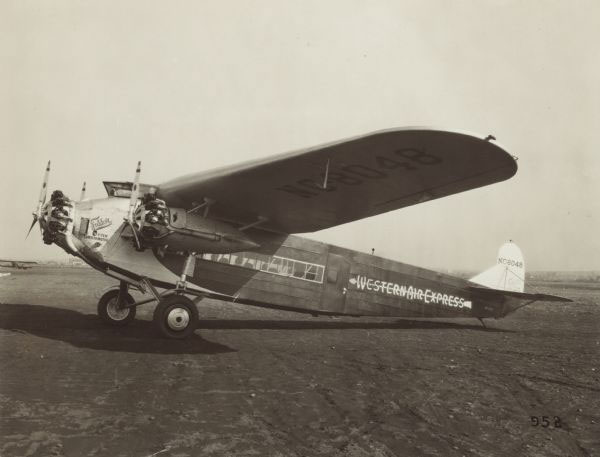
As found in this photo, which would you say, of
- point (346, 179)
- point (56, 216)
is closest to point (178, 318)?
point (56, 216)

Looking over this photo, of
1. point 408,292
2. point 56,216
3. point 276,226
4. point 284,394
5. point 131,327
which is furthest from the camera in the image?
point 408,292

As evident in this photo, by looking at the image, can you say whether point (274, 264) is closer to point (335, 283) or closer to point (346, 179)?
point (335, 283)

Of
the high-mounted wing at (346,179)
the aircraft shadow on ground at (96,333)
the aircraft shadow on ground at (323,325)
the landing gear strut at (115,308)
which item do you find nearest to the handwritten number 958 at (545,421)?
the high-mounted wing at (346,179)

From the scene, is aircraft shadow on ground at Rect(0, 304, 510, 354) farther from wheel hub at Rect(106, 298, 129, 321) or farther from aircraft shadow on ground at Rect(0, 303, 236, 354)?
wheel hub at Rect(106, 298, 129, 321)

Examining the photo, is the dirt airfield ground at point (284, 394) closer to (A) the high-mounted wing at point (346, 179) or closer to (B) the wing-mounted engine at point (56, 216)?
(B) the wing-mounted engine at point (56, 216)

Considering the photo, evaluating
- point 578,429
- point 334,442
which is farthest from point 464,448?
point 578,429
